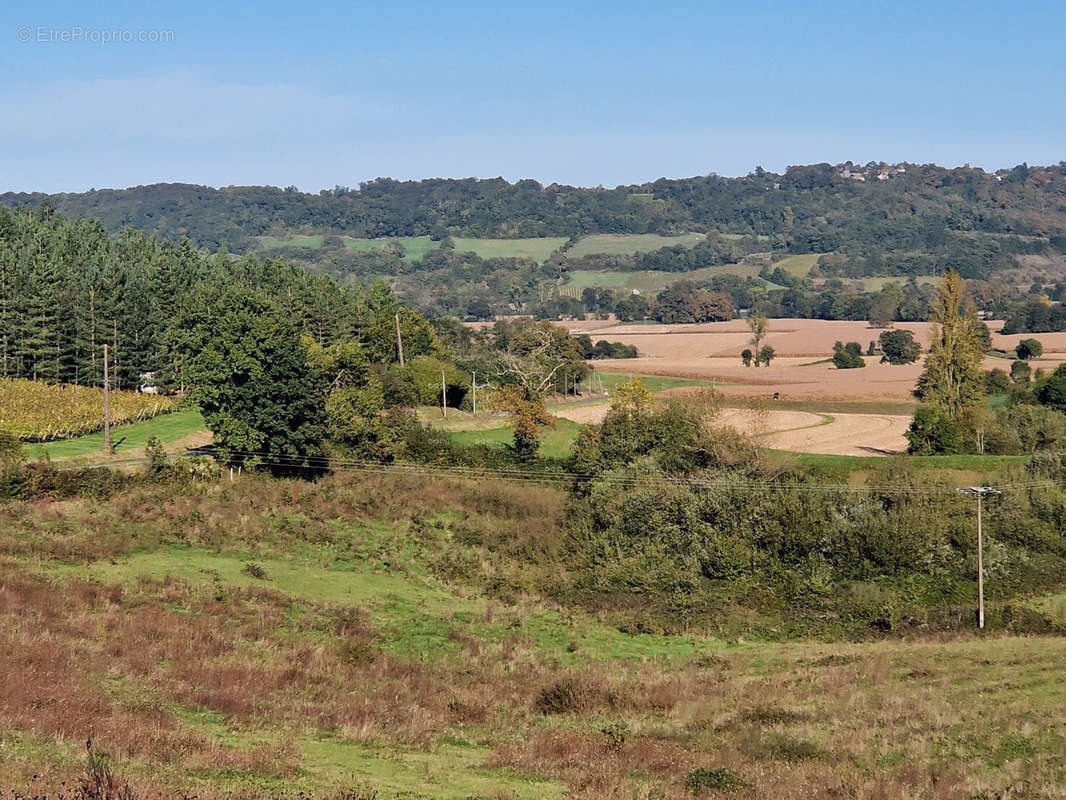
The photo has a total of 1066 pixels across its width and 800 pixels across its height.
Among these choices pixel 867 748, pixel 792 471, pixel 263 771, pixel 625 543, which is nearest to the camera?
pixel 263 771

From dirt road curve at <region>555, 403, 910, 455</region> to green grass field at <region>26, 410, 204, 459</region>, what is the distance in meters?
31.2

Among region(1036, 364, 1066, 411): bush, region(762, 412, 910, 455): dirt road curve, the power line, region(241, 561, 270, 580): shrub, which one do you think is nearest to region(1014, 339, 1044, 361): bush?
region(1036, 364, 1066, 411): bush

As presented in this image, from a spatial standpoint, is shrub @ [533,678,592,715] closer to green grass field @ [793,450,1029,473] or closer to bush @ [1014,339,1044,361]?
green grass field @ [793,450,1029,473]

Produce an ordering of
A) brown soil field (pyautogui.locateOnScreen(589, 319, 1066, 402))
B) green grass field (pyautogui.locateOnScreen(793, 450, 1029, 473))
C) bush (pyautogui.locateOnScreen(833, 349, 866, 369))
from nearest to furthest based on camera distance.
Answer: green grass field (pyautogui.locateOnScreen(793, 450, 1029, 473))
brown soil field (pyautogui.locateOnScreen(589, 319, 1066, 402))
bush (pyautogui.locateOnScreen(833, 349, 866, 369))

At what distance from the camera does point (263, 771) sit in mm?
22047

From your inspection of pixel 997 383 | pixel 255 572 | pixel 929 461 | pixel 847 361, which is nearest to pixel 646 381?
pixel 847 361

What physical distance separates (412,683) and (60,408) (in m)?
48.0

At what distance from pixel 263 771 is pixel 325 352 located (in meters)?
57.0

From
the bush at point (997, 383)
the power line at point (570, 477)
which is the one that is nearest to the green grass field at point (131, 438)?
the power line at point (570, 477)

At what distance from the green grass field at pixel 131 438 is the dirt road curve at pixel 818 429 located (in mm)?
31150

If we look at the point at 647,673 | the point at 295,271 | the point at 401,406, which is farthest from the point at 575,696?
the point at 295,271

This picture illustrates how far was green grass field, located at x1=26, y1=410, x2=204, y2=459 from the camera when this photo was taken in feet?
210

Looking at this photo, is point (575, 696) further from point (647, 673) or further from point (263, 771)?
point (263, 771)

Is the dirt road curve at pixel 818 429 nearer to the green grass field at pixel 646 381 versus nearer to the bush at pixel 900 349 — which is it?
the green grass field at pixel 646 381
